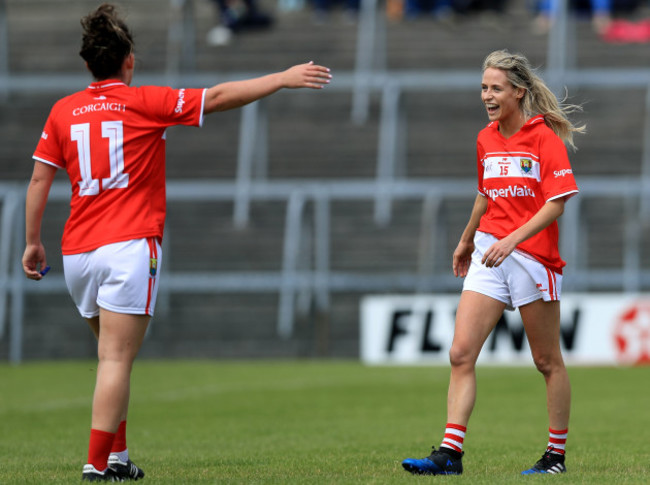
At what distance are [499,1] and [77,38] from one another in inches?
299

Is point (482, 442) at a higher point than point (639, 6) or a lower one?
lower

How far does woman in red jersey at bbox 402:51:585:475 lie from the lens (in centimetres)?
650

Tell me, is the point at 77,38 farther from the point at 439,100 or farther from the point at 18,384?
the point at 18,384

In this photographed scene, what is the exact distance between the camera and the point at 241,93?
19.9 feet

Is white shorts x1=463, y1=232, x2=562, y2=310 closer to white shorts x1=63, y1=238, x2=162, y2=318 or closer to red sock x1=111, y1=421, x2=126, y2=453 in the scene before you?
white shorts x1=63, y1=238, x2=162, y2=318

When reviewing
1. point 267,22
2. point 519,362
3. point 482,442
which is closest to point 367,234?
point 519,362

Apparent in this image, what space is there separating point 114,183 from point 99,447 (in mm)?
1175

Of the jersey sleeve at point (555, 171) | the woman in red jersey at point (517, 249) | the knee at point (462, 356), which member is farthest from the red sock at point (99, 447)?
the jersey sleeve at point (555, 171)

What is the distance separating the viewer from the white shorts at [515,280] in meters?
6.56

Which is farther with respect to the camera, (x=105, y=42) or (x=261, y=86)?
(x=105, y=42)

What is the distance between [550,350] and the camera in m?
6.60

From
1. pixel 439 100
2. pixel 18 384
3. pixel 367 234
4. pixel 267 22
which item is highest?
pixel 267 22

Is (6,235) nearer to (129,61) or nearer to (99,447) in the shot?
(129,61)

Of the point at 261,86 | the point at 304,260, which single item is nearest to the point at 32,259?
the point at 261,86
